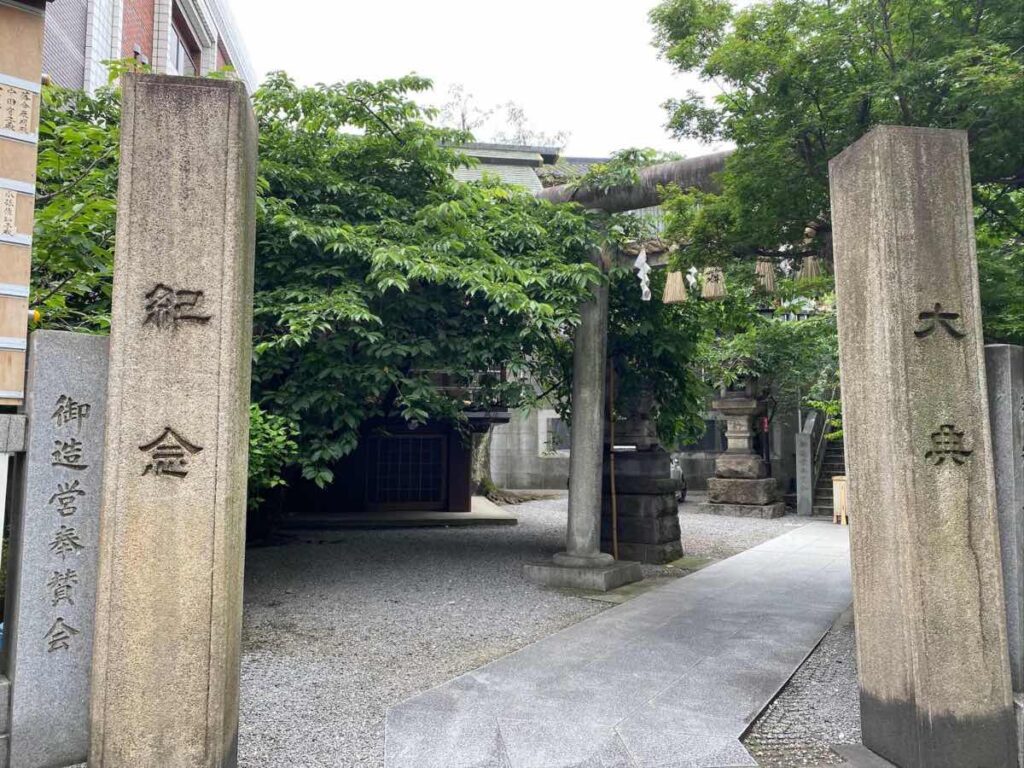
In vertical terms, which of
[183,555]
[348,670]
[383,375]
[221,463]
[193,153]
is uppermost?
[193,153]

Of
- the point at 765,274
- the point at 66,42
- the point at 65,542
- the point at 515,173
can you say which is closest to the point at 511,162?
the point at 515,173

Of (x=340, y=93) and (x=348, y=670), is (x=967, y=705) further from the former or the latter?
(x=340, y=93)

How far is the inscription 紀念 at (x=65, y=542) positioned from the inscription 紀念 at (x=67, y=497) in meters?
0.08

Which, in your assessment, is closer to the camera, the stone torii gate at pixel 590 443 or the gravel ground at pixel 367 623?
the gravel ground at pixel 367 623

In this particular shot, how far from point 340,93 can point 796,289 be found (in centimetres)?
640

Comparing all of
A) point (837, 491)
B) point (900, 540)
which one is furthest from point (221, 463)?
point (837, 491)

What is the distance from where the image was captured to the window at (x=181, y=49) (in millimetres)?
14877

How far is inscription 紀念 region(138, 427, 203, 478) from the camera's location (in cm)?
383

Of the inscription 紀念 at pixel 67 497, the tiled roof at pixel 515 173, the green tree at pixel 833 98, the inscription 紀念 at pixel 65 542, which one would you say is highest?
the tiled roof at pixel 515 173

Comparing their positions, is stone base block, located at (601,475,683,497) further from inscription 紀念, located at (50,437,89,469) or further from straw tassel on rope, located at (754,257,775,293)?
inscription 紀念, located at (50,437,89,469)

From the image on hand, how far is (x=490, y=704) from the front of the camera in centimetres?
513

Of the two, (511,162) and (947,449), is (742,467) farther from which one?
(947,449)

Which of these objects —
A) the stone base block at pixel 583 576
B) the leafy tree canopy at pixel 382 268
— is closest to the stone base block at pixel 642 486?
the stone base block at pixel 583 576

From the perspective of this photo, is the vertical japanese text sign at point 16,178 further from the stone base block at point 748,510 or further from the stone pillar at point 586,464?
the stone base block at point 748,510
